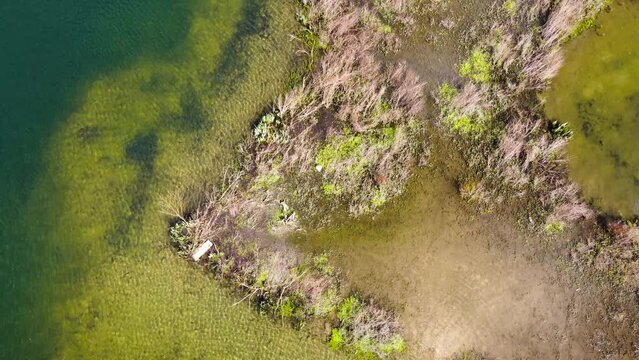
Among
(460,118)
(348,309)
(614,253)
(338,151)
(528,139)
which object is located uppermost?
(528,139)

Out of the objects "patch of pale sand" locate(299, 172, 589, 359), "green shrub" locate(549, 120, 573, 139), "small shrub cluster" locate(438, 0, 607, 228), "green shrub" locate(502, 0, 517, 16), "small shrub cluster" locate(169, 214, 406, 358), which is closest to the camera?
"small shrub cluster" locate(169, 214, 406, 358)

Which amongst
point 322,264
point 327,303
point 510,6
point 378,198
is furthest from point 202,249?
point 510,6

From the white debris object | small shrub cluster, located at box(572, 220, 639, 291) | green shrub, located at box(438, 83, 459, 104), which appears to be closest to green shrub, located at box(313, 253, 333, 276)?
the white debris object

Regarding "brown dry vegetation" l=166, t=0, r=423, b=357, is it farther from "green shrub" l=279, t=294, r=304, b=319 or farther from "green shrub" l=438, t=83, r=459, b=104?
"green shrub" l=438, t=83, r=459, b=104

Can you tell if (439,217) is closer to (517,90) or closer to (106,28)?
(517,90)

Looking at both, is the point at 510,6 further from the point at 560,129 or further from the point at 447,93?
the point at 560,129

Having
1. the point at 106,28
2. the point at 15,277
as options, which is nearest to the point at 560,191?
the point at 106,28

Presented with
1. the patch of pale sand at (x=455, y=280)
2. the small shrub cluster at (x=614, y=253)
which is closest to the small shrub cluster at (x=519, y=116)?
the small shrub cluster at (x=614, y=253)
